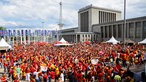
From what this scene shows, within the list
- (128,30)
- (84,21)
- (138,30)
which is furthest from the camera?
(84,21)

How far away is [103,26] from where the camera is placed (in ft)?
300

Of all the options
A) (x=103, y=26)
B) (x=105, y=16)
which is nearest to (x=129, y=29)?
(x=103, y=26)

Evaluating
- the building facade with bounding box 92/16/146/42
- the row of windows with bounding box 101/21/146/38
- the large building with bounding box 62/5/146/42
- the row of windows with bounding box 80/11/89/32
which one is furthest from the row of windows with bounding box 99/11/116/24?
the row of windows with bounding box 101/21/146/38

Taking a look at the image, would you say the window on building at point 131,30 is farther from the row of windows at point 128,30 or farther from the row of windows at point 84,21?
the row of windows at point 84,21

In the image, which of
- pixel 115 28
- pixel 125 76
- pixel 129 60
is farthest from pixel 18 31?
pixel 125 76

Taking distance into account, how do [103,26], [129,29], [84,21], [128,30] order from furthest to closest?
[84,21], [103,26], [128,30], [129,29]

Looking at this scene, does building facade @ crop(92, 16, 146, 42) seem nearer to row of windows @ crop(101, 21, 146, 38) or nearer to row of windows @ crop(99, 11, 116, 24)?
row of windows @ crop(101, 21, 146, 38)

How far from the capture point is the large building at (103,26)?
69.4 m

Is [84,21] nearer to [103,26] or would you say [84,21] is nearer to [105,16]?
[105,16]

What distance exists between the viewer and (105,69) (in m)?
11.7

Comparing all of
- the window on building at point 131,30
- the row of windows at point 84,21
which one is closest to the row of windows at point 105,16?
the row of windows at point 84,21

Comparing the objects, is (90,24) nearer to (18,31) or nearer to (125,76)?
(18,31)

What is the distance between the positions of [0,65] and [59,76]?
9.87 m

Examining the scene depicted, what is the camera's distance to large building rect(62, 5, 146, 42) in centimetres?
6938
